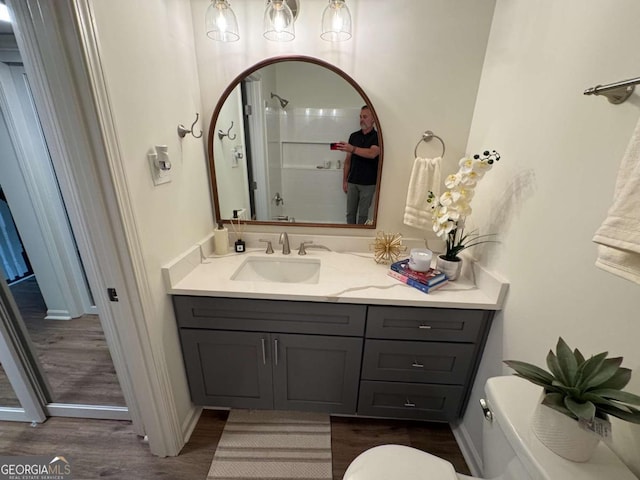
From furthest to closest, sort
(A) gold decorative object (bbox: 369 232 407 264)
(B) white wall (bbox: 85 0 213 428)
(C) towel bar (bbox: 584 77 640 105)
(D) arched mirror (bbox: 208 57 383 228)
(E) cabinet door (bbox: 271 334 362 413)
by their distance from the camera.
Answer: (A) gold decorative object (bbox: 369 232 407 264) → (D) arched mirror (bbox: 208 57 383 228) → (E) cabinet door (bbox: 271 334 362 413) → (B) white wall (bbox: 85 0 213 428) → (C) towel bar (bbox: 584 77 640 105)

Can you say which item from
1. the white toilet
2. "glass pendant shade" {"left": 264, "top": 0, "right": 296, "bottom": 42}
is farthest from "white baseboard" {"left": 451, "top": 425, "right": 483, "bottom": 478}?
"glass pendant shade" {"left": 264, "top": 0, "right": 296, "bottom": 42}

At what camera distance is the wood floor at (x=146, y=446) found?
4.15ft

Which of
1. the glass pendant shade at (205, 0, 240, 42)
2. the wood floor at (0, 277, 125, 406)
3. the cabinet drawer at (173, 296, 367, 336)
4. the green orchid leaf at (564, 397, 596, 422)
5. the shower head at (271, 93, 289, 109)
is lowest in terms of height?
the wood floor at (0, 277, 125, 406)

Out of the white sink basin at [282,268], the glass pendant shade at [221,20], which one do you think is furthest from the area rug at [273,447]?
the glass pendant shade at [221,20]

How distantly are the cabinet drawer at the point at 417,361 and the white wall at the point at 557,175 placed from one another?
4.2 inches

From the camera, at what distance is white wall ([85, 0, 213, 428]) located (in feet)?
2.98

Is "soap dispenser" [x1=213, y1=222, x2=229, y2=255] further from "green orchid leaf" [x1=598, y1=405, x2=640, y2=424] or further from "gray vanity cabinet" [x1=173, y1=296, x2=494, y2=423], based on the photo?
"green orchid leaf" [x1=598, y1=405, x2=640, y2=424]

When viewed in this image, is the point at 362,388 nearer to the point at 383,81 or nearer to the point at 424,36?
the point at 383,81

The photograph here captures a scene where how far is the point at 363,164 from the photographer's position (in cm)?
155

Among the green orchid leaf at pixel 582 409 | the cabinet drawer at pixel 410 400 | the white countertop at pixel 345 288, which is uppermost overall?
the green orchid leaf at pixel 582 409

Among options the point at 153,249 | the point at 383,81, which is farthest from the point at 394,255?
the point at 153,249

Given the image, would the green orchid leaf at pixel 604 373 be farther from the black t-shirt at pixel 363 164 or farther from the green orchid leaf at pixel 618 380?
the black t-shirt at pixel 363 164

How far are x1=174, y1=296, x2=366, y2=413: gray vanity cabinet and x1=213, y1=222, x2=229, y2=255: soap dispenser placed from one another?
0.42 metres

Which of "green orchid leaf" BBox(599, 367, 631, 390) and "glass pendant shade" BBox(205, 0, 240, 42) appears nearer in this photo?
"green orchid leaf" BBox(599, 367, 631, 390)
